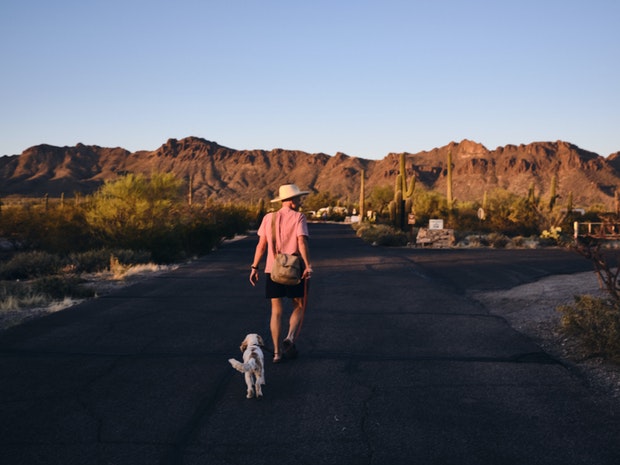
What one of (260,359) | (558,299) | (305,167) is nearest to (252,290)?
(558,299)

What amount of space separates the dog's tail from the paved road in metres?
0.31

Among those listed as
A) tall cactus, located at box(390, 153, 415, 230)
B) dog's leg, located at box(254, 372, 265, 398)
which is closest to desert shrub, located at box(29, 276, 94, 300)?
dog's leg, located at box(254, 372, 265, 398)

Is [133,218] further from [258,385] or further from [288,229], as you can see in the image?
[258,385]

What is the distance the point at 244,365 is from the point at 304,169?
18342cm

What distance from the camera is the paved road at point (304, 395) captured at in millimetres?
4621

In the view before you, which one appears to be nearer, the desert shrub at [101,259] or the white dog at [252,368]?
the white dog at [252,368]

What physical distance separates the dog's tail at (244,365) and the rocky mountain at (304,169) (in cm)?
12003

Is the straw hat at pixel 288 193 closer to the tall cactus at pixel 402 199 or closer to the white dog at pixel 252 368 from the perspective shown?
the white dog at pixel 252 368

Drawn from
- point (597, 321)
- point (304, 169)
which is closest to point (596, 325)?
point (597, 321)

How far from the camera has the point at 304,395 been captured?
235 inches

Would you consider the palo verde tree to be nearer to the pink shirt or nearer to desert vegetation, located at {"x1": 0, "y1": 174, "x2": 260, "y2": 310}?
desert vegetation, located at {"x1": 0, "y1": 174, "x2": 260, "y2": 310}

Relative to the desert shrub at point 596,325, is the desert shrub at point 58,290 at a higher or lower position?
lower

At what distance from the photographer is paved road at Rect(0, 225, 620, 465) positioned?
4621mm

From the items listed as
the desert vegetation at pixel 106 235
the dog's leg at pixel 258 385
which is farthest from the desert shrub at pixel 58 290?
the dog's leg at pixel 258 385
